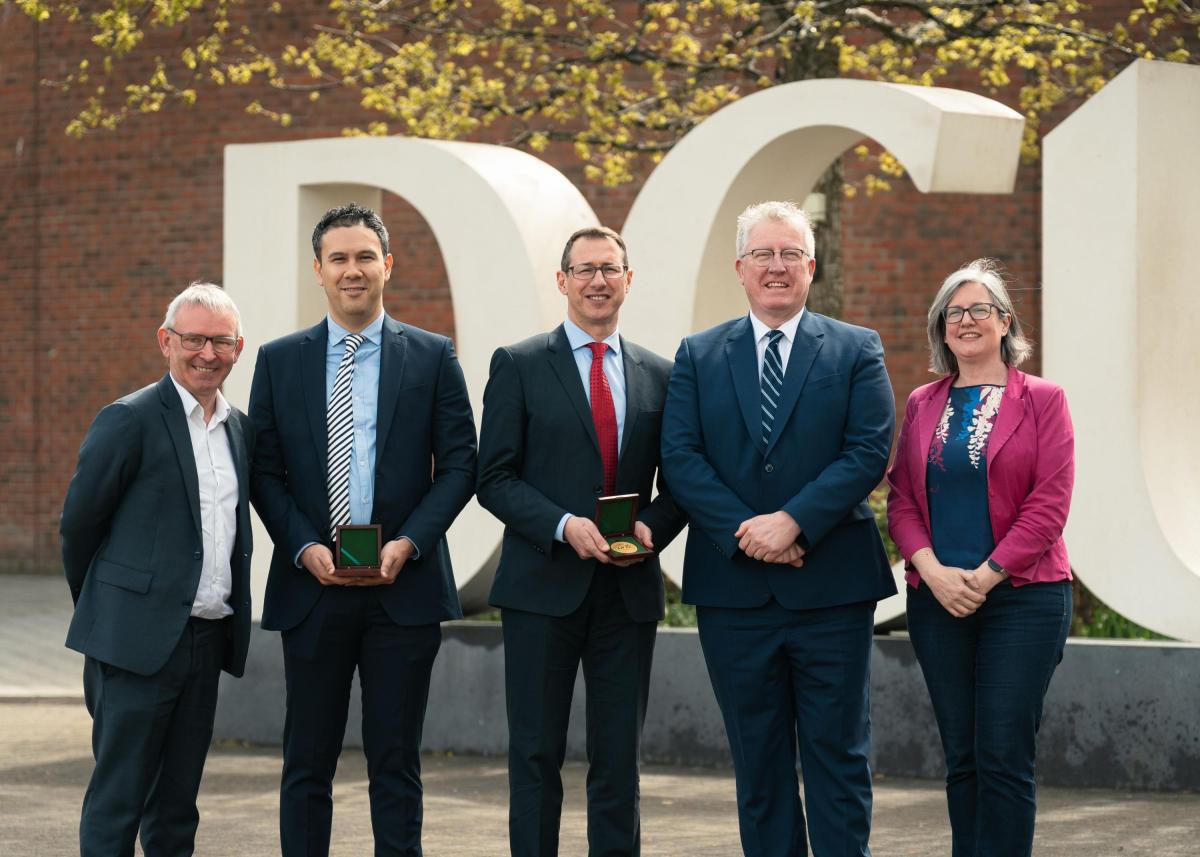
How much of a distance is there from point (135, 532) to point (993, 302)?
2448 millimetres

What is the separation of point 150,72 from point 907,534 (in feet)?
39.0

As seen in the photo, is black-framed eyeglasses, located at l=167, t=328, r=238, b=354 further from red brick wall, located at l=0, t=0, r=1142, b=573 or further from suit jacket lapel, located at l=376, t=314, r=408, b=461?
red brick wall, located at l=0, t=0, r=1142, b=573

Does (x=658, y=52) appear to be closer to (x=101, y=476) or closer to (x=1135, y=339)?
(x=1135, y=339)

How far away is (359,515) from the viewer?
4.65 meters

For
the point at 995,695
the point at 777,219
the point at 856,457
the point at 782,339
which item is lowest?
the point at 995,695

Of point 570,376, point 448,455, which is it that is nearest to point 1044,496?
point 570,376

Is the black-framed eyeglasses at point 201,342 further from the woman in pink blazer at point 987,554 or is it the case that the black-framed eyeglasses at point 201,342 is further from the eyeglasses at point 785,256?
the woman in pink blazer at point 987,554

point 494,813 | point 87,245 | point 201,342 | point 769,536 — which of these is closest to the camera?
point 769,536

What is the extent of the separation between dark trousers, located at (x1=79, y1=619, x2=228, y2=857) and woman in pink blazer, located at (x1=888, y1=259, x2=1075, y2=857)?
1987mm

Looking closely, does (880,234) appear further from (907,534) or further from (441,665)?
(907,534)

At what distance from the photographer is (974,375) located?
456cm

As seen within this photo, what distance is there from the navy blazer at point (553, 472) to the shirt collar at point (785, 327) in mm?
376

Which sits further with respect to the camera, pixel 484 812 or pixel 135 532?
pixel 484 812

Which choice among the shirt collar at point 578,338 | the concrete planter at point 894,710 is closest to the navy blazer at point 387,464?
the shirt collar at point 578,338
